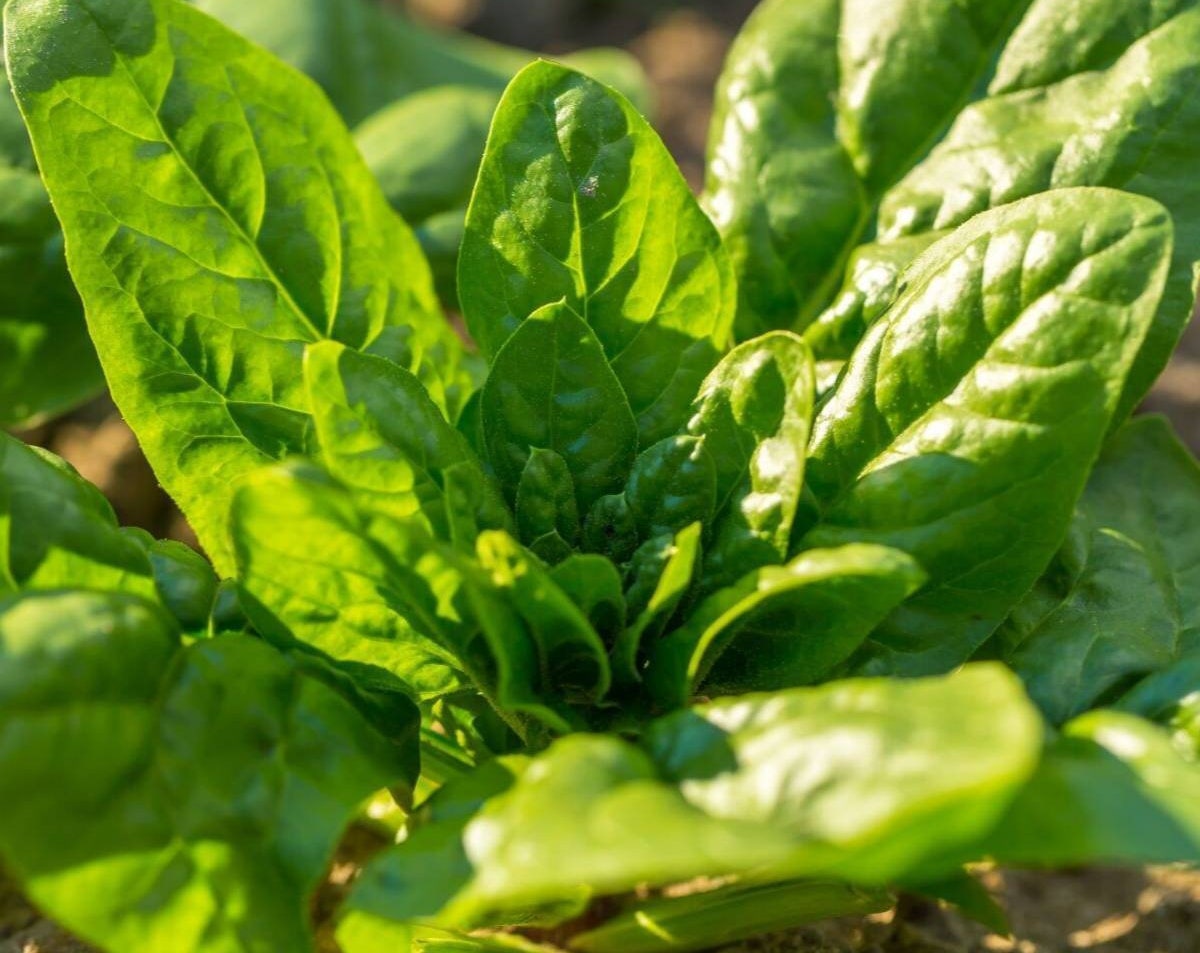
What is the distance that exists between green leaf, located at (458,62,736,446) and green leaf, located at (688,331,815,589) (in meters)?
0.13

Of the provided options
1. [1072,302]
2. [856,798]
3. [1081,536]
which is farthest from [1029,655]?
[856,798]

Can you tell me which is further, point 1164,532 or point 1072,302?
point 1164,532

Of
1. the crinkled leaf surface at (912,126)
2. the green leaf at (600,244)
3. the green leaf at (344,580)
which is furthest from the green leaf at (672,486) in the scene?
the crinkled leaf surface at (912,126)

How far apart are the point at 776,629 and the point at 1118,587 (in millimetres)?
468

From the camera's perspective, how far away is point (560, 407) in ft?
4.95

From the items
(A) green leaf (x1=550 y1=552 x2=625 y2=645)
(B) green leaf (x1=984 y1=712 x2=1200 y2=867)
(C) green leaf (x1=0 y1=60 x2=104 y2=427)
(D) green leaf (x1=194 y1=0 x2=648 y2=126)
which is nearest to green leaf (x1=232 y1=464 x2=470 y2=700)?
(A) green leaf (x1=550 y1=552 x2=625 y2=645)

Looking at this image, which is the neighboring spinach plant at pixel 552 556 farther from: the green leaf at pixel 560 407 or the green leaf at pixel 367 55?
the green leaf at pixel 367 55

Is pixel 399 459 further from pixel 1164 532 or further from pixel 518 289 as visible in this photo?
pixel 1164 532

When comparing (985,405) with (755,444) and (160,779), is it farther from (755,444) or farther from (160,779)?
(160,779)

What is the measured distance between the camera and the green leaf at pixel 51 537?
4.22ft

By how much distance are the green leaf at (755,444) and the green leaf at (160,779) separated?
1.40ft

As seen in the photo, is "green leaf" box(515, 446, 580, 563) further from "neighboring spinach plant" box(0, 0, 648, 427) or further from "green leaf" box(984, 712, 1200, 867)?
"neighboring spinach plant" box(0, 0, 648, 427)

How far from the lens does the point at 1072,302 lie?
4.26 feet

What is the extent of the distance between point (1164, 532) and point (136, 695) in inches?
49.5
